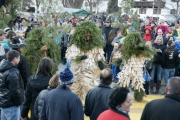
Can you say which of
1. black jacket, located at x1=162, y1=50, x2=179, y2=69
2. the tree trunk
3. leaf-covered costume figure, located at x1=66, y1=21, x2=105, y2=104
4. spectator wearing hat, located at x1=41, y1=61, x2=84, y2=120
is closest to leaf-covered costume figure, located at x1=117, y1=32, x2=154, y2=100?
leaf-covered costume figure, located at x1=66, y1=21, x2=105, y2=104

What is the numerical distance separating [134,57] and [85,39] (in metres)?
1.74

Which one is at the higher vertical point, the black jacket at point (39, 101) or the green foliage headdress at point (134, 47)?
the green foliage headdress at point (134, 47)

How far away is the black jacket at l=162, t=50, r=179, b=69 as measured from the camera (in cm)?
1109

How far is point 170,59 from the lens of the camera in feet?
36.4

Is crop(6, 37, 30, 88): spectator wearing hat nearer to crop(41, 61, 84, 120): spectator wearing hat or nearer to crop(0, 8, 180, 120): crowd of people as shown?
crop(0, 8, 180, 120): crowd of people

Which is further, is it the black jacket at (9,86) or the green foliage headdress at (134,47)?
the green foliage headdress at (134,47)

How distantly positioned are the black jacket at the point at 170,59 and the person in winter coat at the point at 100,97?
20.2 feet

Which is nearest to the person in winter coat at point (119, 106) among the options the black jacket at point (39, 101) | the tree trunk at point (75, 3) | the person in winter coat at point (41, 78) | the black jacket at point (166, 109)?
the black jacket at point (166, 109)

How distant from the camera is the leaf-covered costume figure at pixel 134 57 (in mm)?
9227

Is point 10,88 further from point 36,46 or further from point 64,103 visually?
point 36,46

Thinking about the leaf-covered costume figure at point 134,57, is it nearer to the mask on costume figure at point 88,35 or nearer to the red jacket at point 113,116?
the mask on costume figure at point 88,35

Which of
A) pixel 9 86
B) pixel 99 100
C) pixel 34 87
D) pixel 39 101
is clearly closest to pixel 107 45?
pixel 34 87

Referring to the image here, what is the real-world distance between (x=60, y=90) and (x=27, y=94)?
170 centimetres

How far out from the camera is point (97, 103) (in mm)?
5309
